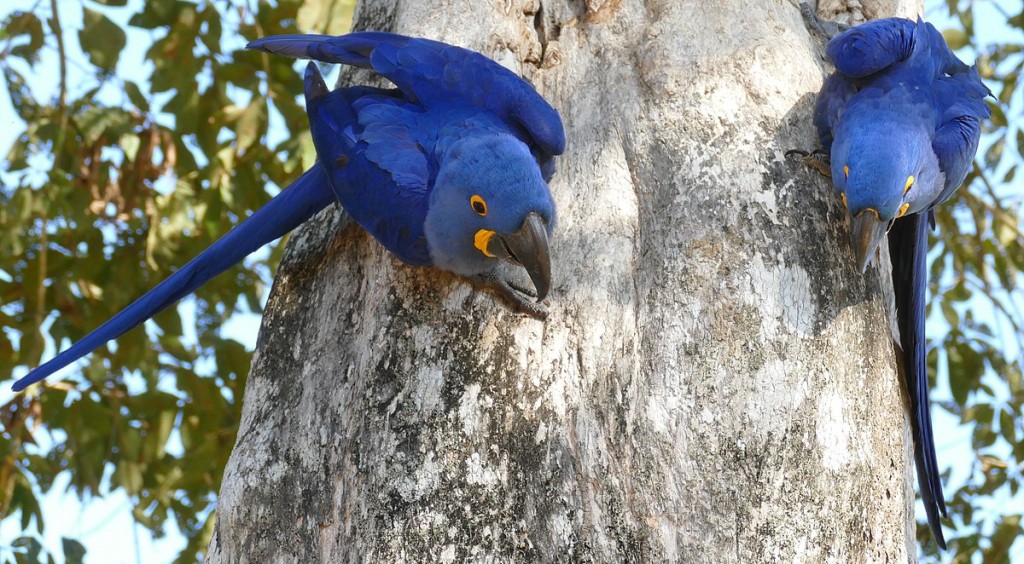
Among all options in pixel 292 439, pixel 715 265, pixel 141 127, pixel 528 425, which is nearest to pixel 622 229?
pixel 715 265

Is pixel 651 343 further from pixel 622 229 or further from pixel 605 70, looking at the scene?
pixel 605 70

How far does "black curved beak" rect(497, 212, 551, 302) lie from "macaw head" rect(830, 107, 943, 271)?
71cm

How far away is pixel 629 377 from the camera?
2.07 meters

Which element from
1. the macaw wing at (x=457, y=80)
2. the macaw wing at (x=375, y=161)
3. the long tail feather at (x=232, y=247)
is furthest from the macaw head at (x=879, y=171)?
the long tail feather at (x=232, y=247)

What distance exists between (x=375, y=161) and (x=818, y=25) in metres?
1.38

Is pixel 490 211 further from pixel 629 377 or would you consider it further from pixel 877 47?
pixel 877 47

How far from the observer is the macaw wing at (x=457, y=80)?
229 cm

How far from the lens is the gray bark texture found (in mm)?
1928

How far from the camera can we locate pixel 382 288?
88.5 inches

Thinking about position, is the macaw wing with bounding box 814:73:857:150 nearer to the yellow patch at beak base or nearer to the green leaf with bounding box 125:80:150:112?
the yellow patch at beak base

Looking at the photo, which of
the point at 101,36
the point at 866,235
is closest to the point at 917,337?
the point at 866,235

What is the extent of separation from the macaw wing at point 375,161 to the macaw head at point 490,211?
0.05m

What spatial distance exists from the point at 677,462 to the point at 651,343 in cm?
27

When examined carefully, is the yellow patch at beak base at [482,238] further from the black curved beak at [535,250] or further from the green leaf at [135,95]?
the green leaf at [135,95]
